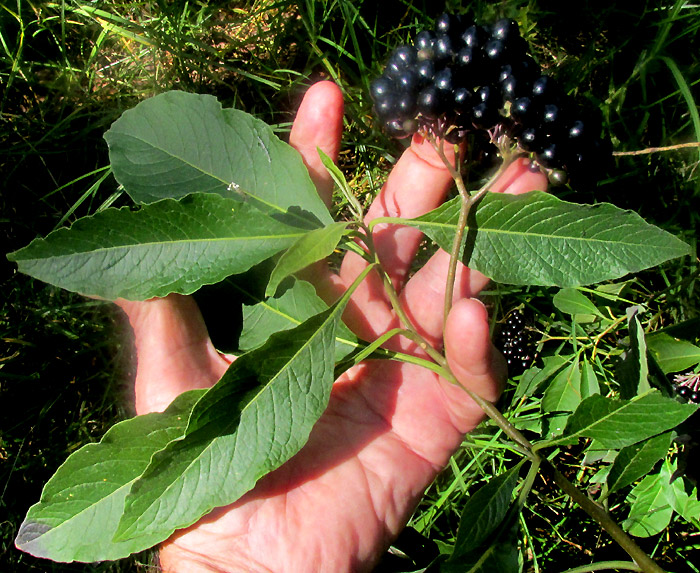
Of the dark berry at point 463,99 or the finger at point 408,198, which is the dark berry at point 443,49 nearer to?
the dark berry at point 463,99

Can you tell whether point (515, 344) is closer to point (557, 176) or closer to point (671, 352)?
point (671, 352)

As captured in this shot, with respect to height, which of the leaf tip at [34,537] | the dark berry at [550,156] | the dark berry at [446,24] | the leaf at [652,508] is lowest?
the leaf at [652,508]

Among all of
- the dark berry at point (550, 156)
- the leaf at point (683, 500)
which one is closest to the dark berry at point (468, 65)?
the dark berry at point (550, 156)

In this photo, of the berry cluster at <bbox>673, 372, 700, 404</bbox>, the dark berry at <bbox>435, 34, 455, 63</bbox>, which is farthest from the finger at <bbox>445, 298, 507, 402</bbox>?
the berry cluster at <bbox>673, 372, 700, 404</bbox>

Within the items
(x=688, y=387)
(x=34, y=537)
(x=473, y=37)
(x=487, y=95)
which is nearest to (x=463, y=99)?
(x=487, y=95)

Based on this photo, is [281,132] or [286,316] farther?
[281,132]

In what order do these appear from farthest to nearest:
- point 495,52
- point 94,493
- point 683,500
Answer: point 683,500
point 495,52
point 94,493
